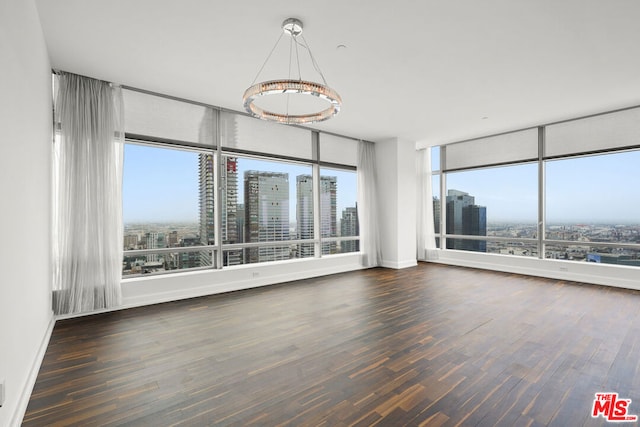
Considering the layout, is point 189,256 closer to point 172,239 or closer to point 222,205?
point 172,239

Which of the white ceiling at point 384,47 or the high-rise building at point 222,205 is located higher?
the white ceiling at point 384,47

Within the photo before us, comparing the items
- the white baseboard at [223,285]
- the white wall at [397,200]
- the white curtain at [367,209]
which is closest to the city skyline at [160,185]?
the white baseboard at [223,285]

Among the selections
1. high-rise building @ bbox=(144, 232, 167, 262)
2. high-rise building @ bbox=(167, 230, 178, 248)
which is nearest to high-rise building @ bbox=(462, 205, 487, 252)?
high-rise building @ bbox=(167, 230, 178, 248)

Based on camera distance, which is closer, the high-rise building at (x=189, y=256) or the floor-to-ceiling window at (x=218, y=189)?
the floor-to-ceiling window at (x=218, y=189)

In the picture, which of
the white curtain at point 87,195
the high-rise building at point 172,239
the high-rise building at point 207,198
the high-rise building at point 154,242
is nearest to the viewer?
the white curtain at point 87,195

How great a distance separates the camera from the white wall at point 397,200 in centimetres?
764

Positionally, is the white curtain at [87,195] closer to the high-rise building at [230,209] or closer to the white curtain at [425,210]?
the high-rise building at [230,209]

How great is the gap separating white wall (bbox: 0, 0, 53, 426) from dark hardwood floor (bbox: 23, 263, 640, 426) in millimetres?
311

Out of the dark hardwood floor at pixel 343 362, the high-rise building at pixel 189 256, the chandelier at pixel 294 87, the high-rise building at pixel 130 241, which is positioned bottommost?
the dark hardwood floor at pixel 343 362

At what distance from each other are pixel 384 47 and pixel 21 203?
3.60 m

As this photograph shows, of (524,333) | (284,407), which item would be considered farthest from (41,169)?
(524,333)

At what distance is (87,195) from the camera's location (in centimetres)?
409

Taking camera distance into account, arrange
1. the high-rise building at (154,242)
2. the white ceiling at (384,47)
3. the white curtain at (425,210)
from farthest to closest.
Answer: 1. the white curtain at (425,210)
2. the high-rise building at (154,242)
3. the white ceiling at (384,47)

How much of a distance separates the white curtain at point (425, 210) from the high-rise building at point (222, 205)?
17.1ft
